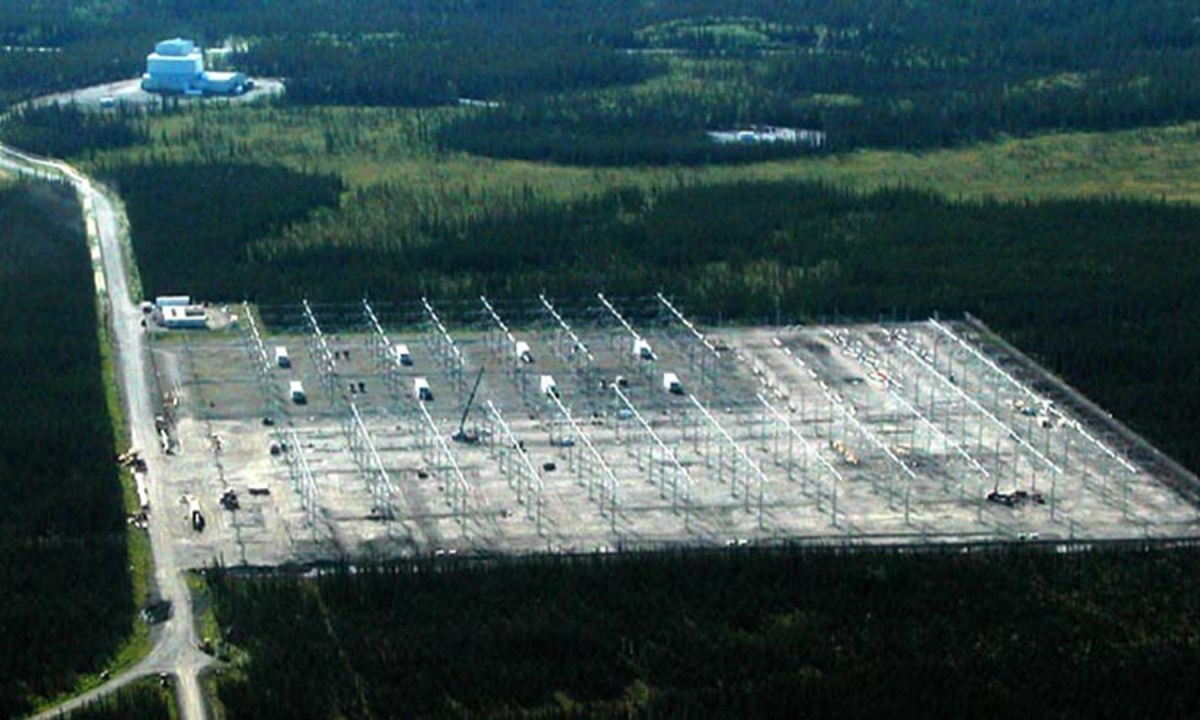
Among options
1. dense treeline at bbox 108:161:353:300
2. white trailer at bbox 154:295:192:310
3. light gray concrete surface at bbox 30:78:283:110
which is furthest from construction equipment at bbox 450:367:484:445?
light gray concrete surface at bbox 30:78:283:110

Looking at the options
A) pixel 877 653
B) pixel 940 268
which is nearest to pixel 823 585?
pixel 877 653

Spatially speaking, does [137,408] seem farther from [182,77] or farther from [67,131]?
[182,77]

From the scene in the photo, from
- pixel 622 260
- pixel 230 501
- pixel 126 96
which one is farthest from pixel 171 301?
pixel 126 96

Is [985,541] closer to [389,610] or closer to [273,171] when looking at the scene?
[389,610]

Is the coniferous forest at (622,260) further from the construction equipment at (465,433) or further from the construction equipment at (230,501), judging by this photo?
the construction equipment at (465,433)

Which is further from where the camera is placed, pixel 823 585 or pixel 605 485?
pixel 605 485

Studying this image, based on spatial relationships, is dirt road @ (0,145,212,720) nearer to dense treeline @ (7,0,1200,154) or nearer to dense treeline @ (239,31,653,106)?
dense treeline @ (7,0,1200,154)
